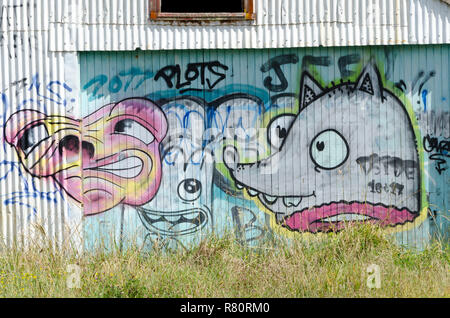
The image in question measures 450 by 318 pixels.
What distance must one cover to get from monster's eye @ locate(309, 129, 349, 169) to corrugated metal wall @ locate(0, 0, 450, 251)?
1.15 meters

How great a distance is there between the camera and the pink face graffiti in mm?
7188

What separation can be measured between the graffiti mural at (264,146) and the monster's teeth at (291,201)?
1 cm

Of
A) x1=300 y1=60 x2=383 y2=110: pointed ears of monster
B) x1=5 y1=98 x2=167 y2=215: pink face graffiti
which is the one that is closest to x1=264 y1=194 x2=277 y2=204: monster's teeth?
x1=300 y1=60 x2=383 y2=110: pointed ears of monster

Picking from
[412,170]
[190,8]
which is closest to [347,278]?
[412,170]

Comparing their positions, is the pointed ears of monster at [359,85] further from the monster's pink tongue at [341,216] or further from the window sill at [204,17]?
the monster's pink tongue at [341,216]

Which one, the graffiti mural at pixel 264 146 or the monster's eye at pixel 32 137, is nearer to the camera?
the monster's eye at pixel 32 137

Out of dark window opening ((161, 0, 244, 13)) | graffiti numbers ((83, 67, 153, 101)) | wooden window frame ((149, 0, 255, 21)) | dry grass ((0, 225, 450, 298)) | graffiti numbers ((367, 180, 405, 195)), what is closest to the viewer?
dry grass ((0, 225, 450, 298))

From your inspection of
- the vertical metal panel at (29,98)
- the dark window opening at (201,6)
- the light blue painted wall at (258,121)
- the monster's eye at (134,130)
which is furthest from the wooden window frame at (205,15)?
the dark window opening at (201,6)

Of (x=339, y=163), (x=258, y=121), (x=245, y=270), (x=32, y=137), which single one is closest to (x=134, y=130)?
(x=32, y=137)

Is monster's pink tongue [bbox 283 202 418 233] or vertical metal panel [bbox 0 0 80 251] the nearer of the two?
vertical metal panel [bbox 0 0 80 251]

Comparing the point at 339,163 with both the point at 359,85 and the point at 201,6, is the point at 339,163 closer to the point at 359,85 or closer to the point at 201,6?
the point at 359,85

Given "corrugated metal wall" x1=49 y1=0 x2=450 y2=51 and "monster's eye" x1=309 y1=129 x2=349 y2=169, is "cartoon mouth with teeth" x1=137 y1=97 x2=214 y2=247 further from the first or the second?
"monster's eye" x1=309 y1=129 x2=349 y2=169

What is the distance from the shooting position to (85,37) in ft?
23.4

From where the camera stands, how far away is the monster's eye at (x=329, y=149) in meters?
7.35
